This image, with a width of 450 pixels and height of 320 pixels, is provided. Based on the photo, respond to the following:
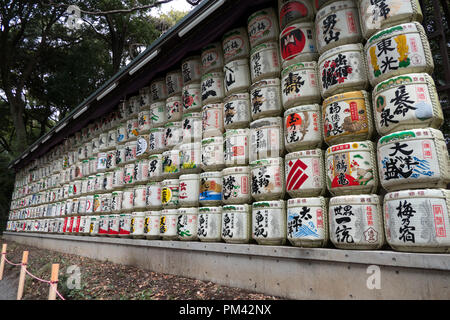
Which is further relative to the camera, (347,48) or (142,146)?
(142,146)

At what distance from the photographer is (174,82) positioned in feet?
23.3

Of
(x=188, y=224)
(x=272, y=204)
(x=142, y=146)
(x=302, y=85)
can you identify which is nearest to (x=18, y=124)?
(x=142, y=146)

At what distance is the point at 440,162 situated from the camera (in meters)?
3.11

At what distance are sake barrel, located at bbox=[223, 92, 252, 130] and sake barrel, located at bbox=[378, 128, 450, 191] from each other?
250 centimetres

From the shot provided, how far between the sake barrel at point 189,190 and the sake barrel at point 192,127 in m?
0.81

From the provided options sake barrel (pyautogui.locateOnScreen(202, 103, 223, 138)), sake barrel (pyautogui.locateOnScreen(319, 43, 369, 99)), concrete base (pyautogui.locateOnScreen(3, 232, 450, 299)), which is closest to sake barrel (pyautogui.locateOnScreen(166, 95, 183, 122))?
sake barrel (pyautogui.locateOnScreen(202, 103, 223, 138))

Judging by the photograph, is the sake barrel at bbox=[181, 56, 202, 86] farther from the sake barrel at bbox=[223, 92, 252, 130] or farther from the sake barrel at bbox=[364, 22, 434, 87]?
the sake barrel at bbox=[364, 22, 434, 87]

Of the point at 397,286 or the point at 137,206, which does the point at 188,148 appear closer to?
the point at 137,206

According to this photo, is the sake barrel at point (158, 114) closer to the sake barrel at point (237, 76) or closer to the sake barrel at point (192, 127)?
the sake barrel at point (192, 127)

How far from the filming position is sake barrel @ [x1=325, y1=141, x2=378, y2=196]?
359 centimetres

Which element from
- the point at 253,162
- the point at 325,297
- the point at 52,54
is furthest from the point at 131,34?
the point at 325,297

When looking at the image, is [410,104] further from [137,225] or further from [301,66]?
[137,225]

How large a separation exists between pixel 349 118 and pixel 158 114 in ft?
16.2

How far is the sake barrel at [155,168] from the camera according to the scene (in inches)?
273
